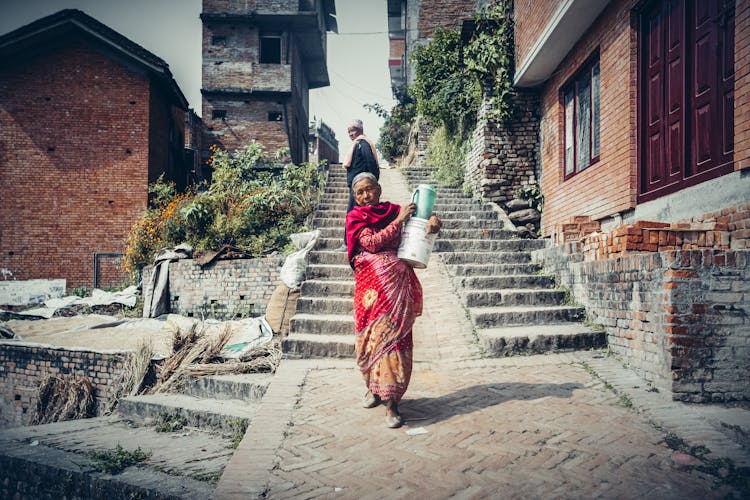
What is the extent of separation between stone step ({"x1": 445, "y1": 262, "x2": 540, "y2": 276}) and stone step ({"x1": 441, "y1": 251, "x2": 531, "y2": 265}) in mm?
452

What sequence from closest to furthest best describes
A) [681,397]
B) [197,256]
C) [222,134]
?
[681,397] < [197,256] < [222,134]

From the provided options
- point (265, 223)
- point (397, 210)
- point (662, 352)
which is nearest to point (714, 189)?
point (662, 352)

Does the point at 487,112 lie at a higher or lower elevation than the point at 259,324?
higher

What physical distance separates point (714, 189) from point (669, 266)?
1.57 m

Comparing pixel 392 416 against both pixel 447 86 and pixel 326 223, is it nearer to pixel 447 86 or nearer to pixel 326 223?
pixel 326 223

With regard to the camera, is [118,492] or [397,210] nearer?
[118,492]

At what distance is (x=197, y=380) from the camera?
18.0 ft

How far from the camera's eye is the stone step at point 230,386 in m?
5.01

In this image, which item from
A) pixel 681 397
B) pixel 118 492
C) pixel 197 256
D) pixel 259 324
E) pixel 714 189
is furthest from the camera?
pixel 197 256

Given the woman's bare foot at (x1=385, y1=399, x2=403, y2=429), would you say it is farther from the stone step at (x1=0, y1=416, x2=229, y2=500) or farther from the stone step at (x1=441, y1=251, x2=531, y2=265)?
the stone step at (x1=441, y1=251, x2=531, y2=265)

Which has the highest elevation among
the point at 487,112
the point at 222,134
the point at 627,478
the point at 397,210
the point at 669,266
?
the point at 222,134

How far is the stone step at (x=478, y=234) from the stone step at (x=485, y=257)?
3.32 ft

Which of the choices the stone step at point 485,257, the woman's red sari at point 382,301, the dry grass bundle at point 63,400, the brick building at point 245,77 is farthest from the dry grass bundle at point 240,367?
the brick building at point 245,77

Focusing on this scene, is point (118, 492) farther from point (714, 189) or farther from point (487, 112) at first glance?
point (487, 112)
